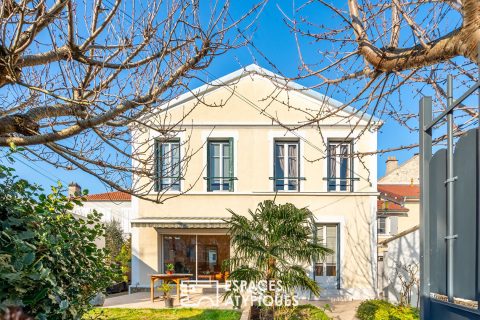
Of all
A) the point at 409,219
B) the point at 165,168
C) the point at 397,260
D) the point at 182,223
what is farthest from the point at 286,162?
the point at 409,219

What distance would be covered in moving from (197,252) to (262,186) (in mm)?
4344

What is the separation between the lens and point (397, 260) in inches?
587

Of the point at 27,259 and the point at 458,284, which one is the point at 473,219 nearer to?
the point at 458,284

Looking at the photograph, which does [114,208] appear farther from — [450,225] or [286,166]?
[450,225]

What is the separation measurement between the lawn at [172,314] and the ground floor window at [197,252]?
4760mm

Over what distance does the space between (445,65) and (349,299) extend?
11524 millimetres

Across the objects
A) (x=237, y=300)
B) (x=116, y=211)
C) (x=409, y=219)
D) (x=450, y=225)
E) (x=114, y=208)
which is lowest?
(x=237, y=300)

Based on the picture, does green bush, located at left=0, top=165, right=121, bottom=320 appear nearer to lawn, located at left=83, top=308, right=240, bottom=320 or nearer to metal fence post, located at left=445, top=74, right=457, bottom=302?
metal fence post, located at left=445, top=74, right=457, bottom=302

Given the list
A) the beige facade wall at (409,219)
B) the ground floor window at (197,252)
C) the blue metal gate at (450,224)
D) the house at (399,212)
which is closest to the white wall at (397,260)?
the ground floor window at (197,252)

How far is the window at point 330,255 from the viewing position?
15102 millimetres

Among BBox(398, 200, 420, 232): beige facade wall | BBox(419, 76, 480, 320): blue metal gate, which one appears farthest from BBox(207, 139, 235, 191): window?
BBox(398, 200, 420, 232): beige facade wall

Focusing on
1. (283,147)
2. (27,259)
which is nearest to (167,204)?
(283,147)

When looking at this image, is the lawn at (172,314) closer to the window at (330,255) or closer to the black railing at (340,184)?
the window at (330,255)

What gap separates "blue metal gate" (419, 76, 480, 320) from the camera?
2.24 meters
